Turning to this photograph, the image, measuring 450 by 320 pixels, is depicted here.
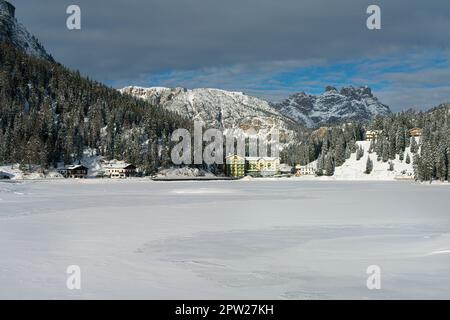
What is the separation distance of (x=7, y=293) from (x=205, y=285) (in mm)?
5669

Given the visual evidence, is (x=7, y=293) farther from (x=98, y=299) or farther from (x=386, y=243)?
(x=386, y=243)

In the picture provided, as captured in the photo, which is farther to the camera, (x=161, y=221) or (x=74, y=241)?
(x=161, y=221)

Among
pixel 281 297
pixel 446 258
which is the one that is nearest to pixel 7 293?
pixel 281 297

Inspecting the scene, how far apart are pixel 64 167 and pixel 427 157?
133 meters

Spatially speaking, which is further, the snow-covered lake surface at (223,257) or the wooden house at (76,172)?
the wooden house at (76,172)

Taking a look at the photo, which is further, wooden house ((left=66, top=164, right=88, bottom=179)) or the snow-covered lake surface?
wooden house ((left=66, top=164, right=88, bottom=179))

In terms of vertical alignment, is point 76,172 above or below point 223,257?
above

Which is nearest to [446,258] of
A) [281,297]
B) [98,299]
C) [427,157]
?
[281,297]

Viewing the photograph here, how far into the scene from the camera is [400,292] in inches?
567

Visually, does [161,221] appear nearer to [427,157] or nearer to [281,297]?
[281,297]

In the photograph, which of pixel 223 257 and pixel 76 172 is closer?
pixel 223 257

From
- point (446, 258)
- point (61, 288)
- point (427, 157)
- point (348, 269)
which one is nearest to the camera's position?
point (61, 288)

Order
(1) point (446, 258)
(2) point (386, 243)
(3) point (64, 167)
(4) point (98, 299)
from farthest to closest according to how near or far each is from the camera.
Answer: (3) point (64, 167), (2) point (386, 243), (1) point (446, 258), (4) point (98, 299)
